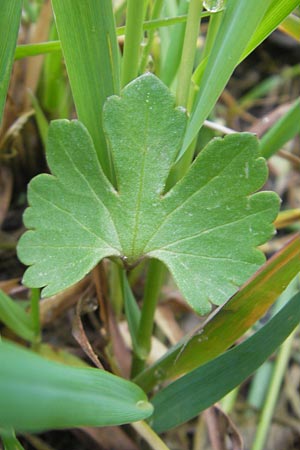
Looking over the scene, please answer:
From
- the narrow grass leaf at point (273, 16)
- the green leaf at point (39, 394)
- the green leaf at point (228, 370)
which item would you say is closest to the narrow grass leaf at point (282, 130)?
the narrow grass leaf at point (273, 16)

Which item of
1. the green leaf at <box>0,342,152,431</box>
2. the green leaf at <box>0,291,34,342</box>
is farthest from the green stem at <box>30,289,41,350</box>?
the green leaf at <box>0,342,152,431</box>

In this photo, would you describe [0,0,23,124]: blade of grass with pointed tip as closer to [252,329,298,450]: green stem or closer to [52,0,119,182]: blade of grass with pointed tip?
[52,0,119,182]: blade of grass with pointed tip

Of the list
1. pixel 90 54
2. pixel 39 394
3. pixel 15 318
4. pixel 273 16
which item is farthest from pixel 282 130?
pixel 39 394

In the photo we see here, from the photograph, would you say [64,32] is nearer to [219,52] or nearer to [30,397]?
[219,52]

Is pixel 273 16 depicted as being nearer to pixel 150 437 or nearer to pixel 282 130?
pixel 282 130

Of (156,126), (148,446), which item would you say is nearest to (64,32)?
(156,126)

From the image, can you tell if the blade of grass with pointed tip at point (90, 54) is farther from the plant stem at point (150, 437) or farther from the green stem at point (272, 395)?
the green stem at point (272, 395)
